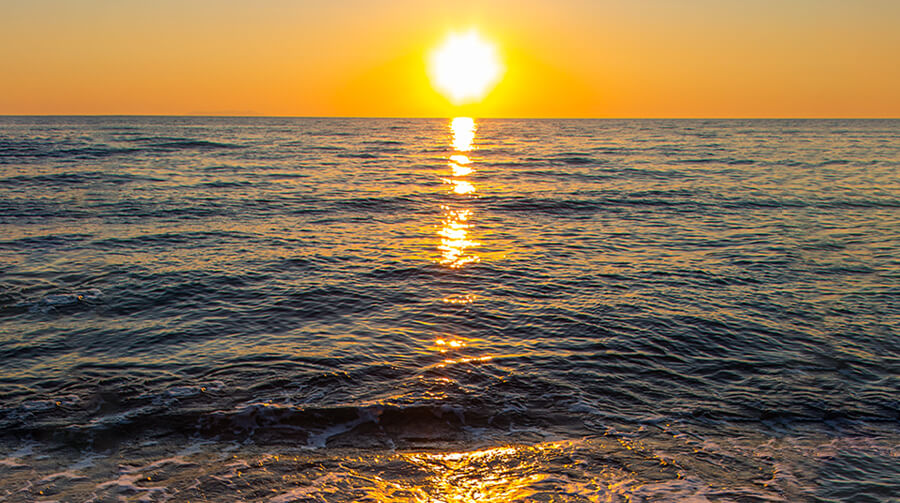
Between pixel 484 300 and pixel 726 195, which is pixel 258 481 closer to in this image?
pixel 484 300

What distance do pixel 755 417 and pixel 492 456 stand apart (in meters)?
4.37

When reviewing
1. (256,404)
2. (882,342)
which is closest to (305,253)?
(256,404)

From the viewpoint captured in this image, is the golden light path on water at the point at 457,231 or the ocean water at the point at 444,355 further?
the golden light path on water at the point at 457,231

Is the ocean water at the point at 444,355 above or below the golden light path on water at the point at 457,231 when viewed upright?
below

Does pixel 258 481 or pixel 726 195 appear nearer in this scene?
pixel 258 481

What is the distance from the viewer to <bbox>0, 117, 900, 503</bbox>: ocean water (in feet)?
23.6

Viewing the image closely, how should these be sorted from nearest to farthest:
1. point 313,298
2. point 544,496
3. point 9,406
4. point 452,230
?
point 544,496 < point 9,406 < point 313,298 < point 452,230

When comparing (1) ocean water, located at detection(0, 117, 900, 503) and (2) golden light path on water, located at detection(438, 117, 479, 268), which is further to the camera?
(2) golden light path on water, located at detection(438, 117, 479, 268)

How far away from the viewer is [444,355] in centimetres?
1089

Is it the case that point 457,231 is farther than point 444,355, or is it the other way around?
point 457,231

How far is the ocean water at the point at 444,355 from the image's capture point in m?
7.20

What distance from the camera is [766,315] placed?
13.1m

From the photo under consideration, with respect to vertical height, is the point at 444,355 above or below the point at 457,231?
below

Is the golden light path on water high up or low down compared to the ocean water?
up
